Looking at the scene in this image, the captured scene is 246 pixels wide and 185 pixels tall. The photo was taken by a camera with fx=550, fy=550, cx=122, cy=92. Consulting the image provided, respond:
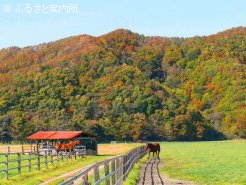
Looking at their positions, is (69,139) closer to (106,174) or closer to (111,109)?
(106,174)

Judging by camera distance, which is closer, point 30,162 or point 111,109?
point 30,162

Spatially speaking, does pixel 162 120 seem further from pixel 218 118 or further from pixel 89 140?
pixel 89 140

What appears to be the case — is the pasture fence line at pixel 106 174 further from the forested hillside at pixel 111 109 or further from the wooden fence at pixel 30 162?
the forested hillside at pixel 111 109

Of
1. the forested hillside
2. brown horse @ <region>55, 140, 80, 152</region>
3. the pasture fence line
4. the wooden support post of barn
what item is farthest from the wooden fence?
the forested hillside

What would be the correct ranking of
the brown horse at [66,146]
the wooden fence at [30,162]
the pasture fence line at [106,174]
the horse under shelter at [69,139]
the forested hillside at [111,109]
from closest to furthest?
1. the pasture fence line at [106,174]
2. the wooden fence at [30,162]
3. the brown horse at [66,146]
4. the horse under shelter at [69,139]
5. the forested hillside at [111,109]

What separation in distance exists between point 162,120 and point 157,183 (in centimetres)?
14044

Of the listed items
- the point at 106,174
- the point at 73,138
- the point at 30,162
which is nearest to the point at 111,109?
the point at 73,138

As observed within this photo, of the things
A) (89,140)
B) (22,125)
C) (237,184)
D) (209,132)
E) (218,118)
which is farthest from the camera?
(218,118)

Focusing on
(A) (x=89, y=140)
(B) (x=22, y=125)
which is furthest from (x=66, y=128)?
(A) (x=89, y=140)

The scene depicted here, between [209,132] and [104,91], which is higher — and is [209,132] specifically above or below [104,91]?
below

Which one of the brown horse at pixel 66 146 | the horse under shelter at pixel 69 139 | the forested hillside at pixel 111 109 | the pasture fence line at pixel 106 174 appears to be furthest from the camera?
the forested hillside at pixel 111 109

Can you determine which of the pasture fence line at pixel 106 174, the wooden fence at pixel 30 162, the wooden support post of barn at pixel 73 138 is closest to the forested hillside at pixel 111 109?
the wooden support post of barn at pixel 73 138

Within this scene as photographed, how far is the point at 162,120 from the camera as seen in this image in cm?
16388

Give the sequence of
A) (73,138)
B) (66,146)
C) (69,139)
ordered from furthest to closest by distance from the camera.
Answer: (73,138), (69,139), (66,146)
